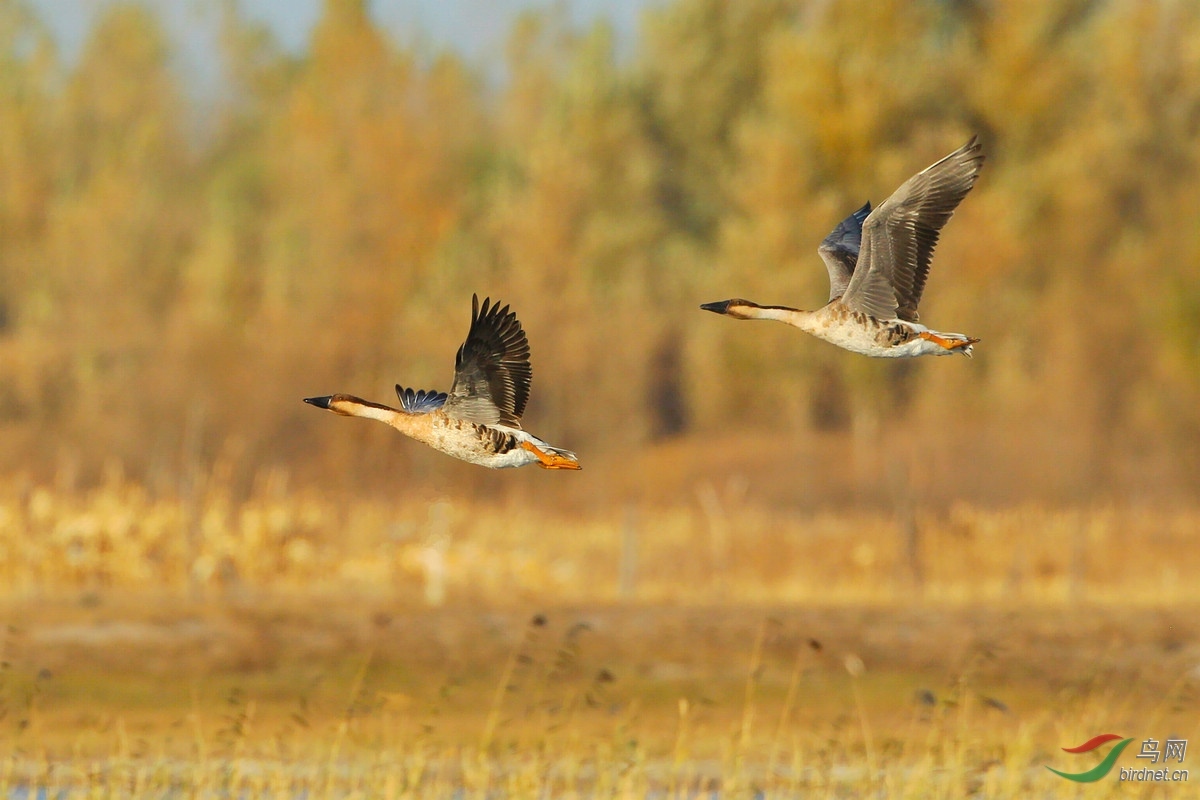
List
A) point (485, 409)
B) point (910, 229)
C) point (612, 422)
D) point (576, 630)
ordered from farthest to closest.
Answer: point (612, 422)
point (576, 630)
point (910, 229)
point (485, 409)

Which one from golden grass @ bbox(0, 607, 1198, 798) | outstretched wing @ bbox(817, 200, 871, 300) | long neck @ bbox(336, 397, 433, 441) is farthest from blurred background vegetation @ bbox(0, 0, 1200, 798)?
long neck @ bbox(336, 397, 433, 441)

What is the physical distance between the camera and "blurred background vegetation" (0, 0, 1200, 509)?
41.6 meters

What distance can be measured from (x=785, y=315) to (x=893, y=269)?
792 millimetres

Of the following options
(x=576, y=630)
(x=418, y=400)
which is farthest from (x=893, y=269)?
(x=576, y=630)

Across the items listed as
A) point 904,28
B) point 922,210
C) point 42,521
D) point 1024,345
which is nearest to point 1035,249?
point 1024,345

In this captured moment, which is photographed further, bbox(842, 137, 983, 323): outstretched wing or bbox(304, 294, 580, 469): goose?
bbox(842, 137, 983, 323): outstretched wing

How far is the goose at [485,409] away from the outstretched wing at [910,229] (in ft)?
6.46

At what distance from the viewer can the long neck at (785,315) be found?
952 cm

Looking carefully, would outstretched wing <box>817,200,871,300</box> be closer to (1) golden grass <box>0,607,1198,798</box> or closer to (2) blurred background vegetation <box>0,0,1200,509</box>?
(1) golden grass <box>0,607,1198,798</box>

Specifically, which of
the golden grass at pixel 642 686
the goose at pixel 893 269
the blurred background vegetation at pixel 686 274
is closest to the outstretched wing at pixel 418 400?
the goose at pixel 893 269

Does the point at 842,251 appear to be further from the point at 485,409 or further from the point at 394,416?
the point at 394,416

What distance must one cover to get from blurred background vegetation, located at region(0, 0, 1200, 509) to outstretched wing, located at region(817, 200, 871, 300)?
2341 centimetres

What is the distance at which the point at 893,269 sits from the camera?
10.0m

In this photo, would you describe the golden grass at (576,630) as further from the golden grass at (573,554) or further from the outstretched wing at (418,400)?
the outstretched wing at (418,400)
